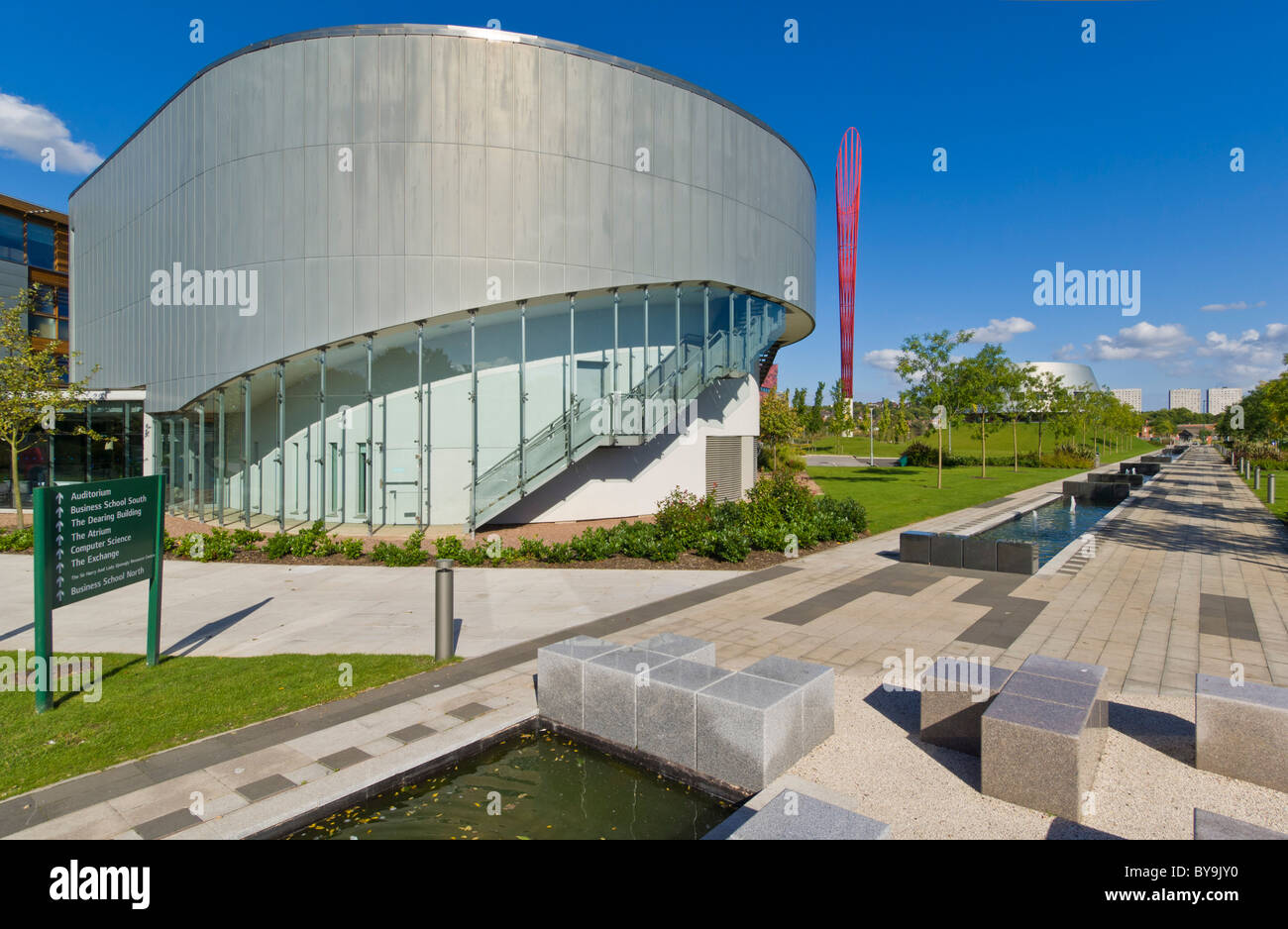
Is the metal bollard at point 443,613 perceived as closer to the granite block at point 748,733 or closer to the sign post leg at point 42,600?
the sign post leg at point 42,600

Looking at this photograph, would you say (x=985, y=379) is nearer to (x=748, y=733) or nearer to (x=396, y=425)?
(x=396, y=425)

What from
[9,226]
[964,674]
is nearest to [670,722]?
[964,674]

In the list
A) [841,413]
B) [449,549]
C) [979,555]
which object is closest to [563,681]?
[449,549]

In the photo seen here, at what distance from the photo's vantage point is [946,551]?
14062 millimetres

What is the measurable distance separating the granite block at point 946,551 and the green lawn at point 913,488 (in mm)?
5017

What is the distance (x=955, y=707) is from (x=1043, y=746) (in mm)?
1038

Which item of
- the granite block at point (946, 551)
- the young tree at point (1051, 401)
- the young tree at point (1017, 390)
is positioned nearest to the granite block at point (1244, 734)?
the granite block at point (946, 551)

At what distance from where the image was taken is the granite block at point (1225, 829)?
3.64 meters

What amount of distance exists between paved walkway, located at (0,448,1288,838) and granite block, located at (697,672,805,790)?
1.92 metres

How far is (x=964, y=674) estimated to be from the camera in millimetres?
6242
